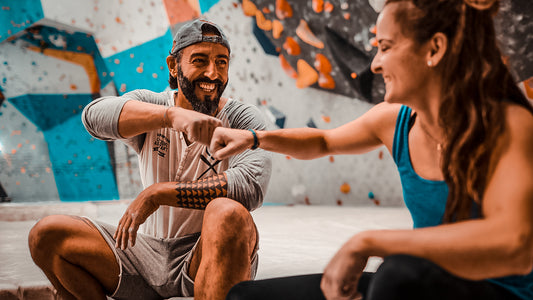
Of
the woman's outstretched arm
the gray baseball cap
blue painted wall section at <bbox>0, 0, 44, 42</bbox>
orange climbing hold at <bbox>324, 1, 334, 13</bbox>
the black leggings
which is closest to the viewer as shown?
A: the black leggings

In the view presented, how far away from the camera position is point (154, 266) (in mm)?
1546

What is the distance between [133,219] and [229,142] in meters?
0.42

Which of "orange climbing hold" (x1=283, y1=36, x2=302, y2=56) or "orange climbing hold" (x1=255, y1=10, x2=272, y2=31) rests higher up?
"orange climbing hold" (x1=255, y1=10, x2=272, y2=31)

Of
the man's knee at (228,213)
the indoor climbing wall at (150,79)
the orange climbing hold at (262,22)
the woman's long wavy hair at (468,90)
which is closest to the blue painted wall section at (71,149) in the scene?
the indoor climbing wall at (150,79)

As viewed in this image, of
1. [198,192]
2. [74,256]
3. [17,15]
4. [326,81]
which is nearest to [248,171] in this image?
[198,192]

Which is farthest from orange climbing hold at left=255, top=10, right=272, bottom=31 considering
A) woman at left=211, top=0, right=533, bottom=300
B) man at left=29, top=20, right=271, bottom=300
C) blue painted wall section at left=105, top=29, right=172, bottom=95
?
woman at left=211, top=0, right=533, bottom=300

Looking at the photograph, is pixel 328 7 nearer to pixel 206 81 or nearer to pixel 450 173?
pixel 206 81

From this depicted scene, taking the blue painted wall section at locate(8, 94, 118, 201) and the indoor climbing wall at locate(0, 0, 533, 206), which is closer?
the indoor climbing wall at locate(0, 0, 533, 206)

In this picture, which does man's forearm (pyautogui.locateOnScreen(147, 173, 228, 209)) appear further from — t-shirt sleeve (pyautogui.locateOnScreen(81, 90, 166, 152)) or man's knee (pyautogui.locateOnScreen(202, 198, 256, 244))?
t-shirt sleeve (pyautogui.locateOnScreen(81, 90, 166, 152))

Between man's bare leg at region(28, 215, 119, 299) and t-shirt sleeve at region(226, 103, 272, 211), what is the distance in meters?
0.48

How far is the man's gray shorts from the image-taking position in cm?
152

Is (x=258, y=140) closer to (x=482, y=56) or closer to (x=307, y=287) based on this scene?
(x=307, y=287)

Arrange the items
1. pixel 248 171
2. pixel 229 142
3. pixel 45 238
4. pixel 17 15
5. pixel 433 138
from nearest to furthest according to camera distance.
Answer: pixel 433 138 < pixel 229 142 < pixel 45 238 < pixel 248 171 < pixel 17 15

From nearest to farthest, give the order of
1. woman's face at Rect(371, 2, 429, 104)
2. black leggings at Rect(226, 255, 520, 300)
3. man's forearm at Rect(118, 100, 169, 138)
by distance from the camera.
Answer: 1. black leggings at Rect(226, 255, 520, 300)
2. woman's face at Rect(371, 2, 429, 104)
3. man's forearm at Rect(118, 100, 169, 138)
